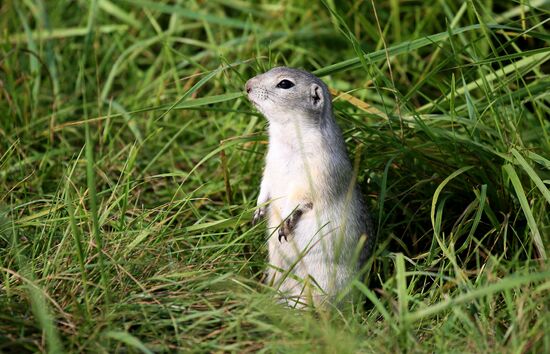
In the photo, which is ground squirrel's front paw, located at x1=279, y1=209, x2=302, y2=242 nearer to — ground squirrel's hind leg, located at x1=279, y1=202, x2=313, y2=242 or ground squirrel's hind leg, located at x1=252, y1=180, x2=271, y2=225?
ground squirrel's hind leg, located at x1=279, y1=202, x2=313, y2=242

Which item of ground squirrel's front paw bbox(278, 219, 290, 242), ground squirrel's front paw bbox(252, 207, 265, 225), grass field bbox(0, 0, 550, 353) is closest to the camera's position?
grass field bbox(0, 0, 550, 353)

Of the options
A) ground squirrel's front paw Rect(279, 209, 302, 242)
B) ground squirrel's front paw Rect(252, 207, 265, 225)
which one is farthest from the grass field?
ground squirrel's front paw Rect(279, 209, 302, 242)

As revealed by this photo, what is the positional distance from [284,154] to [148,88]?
2.07 meters

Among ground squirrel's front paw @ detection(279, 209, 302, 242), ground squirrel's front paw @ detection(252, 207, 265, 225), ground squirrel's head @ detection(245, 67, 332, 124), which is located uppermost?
ground squirrel's head @ detection(245, 67, 332, 124)

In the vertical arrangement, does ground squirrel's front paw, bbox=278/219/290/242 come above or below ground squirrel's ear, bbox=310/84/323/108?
below

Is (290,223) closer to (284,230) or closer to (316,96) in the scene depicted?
(284,230)

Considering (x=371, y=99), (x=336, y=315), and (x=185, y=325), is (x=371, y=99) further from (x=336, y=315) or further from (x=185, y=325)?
(x=185, y=325)

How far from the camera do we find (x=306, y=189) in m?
4.60

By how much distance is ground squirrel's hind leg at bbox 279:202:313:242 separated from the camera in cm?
455

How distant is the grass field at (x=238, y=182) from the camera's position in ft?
12.0

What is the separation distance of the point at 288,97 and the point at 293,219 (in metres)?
0.77

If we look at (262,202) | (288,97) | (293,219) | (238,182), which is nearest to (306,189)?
(293,219)

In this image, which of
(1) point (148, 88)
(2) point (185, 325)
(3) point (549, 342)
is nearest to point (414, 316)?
(3) point (549, 342)

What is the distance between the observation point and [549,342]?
327 centimetres
